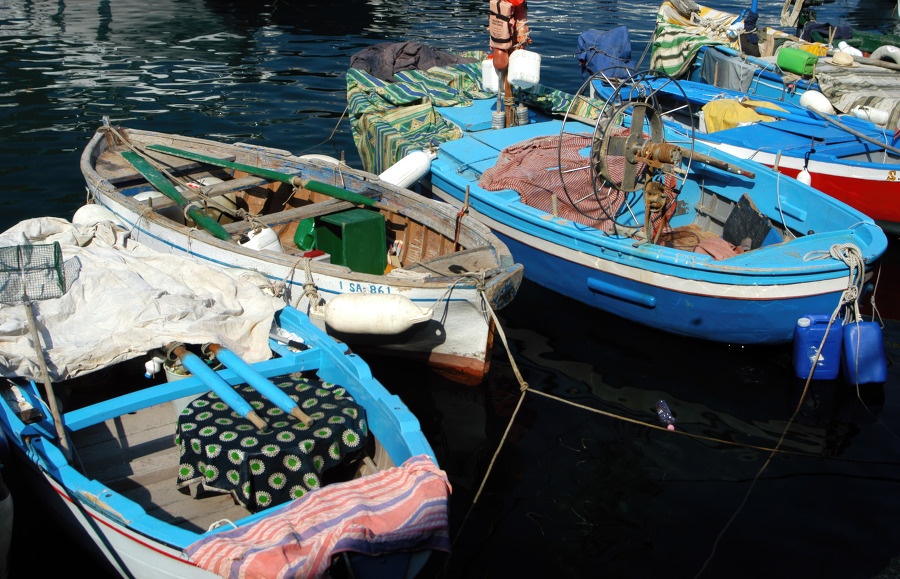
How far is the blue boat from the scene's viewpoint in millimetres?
4383

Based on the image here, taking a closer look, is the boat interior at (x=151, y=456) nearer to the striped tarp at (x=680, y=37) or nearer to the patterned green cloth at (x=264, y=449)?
the patterned green cloth at (x=264, y=449)

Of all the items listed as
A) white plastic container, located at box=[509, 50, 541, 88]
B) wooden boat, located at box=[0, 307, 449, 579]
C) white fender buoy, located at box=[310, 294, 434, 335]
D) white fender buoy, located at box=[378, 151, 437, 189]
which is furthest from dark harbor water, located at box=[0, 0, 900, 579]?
white plastic container, located at box=[509, 50, 541, 88]

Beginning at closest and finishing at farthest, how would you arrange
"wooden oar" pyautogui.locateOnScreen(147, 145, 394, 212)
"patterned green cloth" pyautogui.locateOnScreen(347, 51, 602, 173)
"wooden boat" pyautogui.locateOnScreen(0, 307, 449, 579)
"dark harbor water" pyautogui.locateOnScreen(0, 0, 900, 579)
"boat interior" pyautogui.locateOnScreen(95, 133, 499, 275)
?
"wooden boat" pyautogui.locateOnScreen(0, 307, 449, 579), "dark harbor water" pyautogui.locateOnScreen(0, 0, 900, 579), "boat interior" pyautogui.locateOnScreen(95, 133, 499, 275), "wooden oar" pyautogui.locateOnScreen(147, 145, 394, 212), "patterned green cloth" pyautogui.locateOnScreen(347, 51, 602, 173)

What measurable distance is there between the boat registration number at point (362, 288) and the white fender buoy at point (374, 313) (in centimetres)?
28

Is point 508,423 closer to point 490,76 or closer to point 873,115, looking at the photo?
point 490,76

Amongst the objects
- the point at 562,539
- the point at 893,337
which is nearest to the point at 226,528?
the point at 562,539

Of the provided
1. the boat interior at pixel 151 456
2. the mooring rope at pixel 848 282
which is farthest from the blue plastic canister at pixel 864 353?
the boat interior at pixel 151 456

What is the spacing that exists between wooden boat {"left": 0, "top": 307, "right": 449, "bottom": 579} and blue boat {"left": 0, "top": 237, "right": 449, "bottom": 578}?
0.01 m

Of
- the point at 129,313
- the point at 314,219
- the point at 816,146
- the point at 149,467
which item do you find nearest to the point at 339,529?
the point at 149,467

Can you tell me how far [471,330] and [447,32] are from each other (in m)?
20.9

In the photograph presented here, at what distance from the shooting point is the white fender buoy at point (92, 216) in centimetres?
813

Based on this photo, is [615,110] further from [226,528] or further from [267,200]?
[226,528]

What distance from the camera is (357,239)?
8.41m

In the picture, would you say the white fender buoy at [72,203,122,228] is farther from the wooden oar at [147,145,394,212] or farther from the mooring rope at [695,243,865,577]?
the mooring rope at [695,243,865,577]
